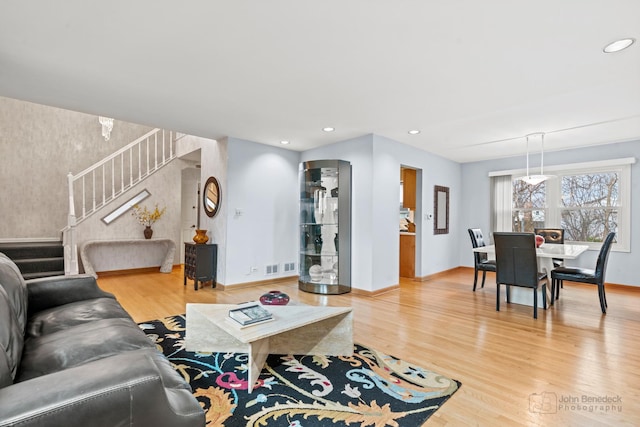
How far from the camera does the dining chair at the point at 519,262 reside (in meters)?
3.66

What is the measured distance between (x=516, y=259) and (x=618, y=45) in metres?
2.35

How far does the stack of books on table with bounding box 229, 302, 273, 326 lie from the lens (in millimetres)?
2242

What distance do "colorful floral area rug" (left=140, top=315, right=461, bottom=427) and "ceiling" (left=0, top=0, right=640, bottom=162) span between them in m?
2.44

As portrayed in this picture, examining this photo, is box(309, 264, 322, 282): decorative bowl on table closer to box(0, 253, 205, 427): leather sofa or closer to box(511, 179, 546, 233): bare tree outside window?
box(0, 253, 205, 427): leather sofa

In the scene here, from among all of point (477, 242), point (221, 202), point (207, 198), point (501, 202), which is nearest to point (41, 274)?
point (207, 198)

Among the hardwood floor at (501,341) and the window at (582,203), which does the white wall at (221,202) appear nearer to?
the hardwood floor at (501,341)

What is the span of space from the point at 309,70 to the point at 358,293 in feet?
10.8

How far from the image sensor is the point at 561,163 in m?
5.80

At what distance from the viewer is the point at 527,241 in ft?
12.0

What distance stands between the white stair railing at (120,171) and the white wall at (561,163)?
21.4 feet

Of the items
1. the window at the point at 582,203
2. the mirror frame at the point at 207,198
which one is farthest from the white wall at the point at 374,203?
the window at the point at 582,203

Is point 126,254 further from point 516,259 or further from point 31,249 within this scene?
point 516,259
